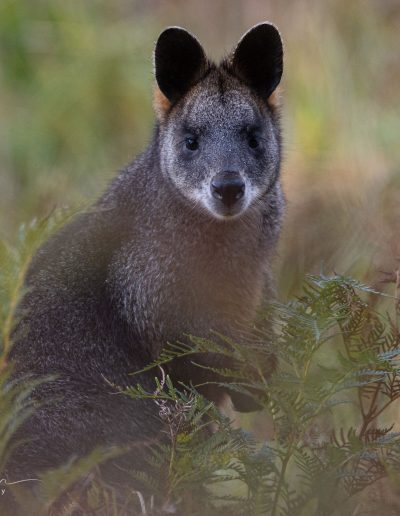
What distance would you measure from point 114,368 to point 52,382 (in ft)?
1.47

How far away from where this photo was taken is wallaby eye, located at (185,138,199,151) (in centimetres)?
628

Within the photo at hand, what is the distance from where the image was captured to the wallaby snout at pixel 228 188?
5.89 meters

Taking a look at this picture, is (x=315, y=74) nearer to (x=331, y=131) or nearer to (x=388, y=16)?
(x=331, y=131)

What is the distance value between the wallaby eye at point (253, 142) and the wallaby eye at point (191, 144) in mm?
322

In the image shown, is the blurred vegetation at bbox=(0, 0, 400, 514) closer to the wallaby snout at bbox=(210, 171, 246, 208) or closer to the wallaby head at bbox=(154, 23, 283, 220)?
the wallaby head at bbox=(154, 23, 283, 220)

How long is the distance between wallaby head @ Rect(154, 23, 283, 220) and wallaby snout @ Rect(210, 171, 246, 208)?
1.1 inches

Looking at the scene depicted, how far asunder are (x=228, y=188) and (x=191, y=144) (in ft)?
1.82

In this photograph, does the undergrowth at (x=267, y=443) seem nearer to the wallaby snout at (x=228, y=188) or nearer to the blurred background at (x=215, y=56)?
the wallaby snout at (x=228, y=188)

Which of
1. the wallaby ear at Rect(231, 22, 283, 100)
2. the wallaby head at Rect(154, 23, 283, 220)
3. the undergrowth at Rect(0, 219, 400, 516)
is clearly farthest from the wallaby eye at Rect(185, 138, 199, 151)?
the undergrowth at Rect(0, 219, 400, 516)

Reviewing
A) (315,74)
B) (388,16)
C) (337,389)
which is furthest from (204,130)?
(388,16)

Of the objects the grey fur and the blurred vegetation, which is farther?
the blurred vegetation

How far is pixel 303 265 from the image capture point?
8281mm

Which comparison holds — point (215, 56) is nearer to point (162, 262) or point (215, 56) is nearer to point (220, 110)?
point (220, 110)

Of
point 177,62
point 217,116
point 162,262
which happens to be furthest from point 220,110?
point 162,262
